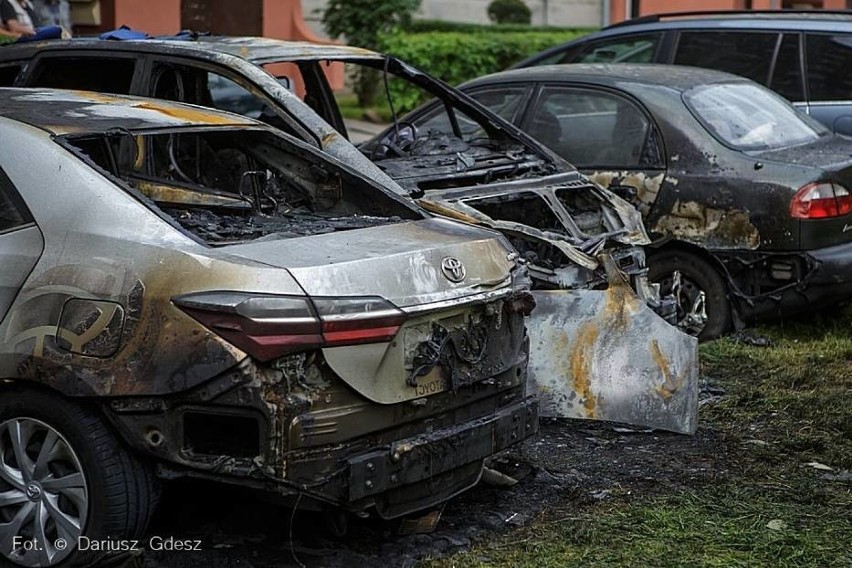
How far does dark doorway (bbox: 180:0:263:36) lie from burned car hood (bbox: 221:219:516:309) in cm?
1098

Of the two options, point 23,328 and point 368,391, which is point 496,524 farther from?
point 23,328

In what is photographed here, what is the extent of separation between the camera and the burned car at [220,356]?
4086 mm

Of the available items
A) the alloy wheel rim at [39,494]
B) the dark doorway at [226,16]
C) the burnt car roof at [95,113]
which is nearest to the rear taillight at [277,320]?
the alloy wheel rim at [39,494]

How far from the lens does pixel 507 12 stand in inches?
1052

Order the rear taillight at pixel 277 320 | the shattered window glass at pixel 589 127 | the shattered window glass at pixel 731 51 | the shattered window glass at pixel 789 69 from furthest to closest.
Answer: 1. the shattered window glass at pixel 731 51
2. the shattered window glass at pixel 789 69
3. the shattered window glass at pixel 589 127
4. the rear taillight at pixel 277 320

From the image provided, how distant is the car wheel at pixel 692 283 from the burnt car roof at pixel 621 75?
1082mm

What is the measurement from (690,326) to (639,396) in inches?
53.6

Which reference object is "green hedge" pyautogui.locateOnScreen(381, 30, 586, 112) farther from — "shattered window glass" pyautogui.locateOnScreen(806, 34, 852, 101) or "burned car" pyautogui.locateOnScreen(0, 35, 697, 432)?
"burned car" pyautogui.locateOnScreen(0, 35, 697, 432)

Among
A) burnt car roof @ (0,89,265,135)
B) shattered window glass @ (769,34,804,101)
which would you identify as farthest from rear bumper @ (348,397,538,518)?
shattered window glass @ (769,34,804,101)

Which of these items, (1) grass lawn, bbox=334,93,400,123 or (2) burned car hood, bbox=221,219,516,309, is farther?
(1) grass lawn, bbox=334,93,400,123

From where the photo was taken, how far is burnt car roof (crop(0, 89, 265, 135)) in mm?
4832

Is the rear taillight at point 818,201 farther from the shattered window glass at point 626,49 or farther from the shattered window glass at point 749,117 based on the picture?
the shattered window glass at point 626,49

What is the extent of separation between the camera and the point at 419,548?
4.65m

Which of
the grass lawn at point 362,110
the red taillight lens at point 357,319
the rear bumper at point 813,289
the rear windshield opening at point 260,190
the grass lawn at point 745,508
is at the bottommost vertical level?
the grass lawn at point 362,110
